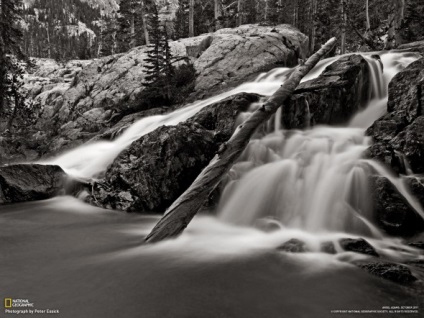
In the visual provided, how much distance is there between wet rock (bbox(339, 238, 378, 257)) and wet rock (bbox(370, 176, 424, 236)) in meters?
1.07

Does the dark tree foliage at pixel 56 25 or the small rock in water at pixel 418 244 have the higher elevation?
the dark tree foliage at pixel 56 25

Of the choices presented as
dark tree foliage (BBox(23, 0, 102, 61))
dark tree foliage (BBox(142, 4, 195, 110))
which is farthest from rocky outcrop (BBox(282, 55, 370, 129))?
dark tree foliage (BBox(23, 0, 102, 61))

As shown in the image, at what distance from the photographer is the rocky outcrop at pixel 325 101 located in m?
9.54

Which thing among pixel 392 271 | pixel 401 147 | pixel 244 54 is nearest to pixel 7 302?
pixel 392 271

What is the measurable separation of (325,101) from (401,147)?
3.44 m

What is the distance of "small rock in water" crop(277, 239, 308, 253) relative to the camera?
201 inches

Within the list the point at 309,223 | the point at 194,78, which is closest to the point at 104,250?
the point at 309,223

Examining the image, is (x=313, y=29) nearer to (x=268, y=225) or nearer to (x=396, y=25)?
(x=396, y=25)

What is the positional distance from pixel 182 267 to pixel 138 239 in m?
1.59

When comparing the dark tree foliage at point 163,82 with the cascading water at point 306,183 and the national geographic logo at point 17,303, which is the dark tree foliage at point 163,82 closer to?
the cascading water at point 306,183

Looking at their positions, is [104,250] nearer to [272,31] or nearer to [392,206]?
[392,206]

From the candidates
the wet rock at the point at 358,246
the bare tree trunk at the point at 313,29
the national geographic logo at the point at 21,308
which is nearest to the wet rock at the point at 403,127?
the wet rock at the point at 358,246

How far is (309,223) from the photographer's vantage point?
20.2ft

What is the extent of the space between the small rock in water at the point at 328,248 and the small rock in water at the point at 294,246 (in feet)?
0.90
